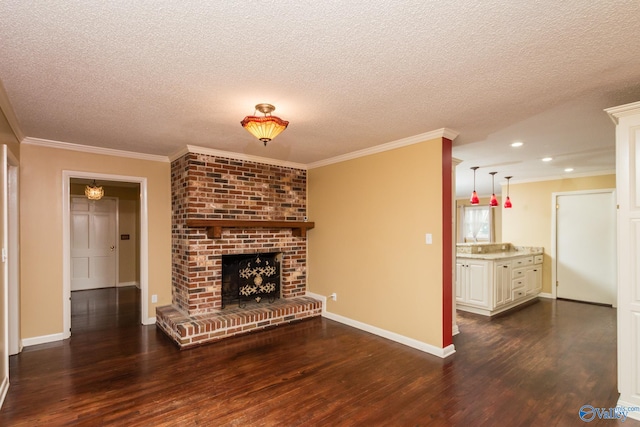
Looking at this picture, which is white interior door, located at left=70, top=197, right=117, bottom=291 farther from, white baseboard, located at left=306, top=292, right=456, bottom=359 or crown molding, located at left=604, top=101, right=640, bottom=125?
crown molding, located at left=604, top=101, right=640, bottom=125

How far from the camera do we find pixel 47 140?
370 cm

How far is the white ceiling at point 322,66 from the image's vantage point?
4.92 feet

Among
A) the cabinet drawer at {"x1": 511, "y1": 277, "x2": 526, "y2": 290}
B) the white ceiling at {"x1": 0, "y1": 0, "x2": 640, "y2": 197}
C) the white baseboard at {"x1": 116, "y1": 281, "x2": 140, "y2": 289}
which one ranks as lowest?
the white baseboard at {"x1": 116, "y1": 281, "x2": 140, "y2": 289}

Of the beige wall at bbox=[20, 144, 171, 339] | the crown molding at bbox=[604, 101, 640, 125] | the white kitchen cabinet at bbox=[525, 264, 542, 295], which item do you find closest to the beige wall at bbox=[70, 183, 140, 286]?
the beige wall at bbox=[20, 144, 171, 339]

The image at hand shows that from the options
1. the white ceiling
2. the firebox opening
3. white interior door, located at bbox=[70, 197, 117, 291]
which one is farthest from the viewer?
white interior door, located at bbox=[70, 197, 117, 291]

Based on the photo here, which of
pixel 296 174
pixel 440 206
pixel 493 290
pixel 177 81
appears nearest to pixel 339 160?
pixel 296 174

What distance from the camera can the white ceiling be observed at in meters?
1.50

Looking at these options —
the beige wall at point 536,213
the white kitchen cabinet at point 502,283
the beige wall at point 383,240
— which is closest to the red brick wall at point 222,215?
the beige wall at point 383,240

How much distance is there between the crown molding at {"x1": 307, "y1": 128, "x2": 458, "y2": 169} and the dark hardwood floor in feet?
7.56

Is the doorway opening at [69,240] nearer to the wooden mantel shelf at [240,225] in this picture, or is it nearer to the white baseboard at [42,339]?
the white baseboard at [42,339]

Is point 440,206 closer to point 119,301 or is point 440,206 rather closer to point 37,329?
point 37,329

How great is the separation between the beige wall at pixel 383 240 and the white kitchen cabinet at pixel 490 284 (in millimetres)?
1856

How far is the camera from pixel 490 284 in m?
4.75

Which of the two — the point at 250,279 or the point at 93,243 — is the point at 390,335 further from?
the point at 93,243
